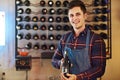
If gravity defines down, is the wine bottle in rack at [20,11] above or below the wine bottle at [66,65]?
above

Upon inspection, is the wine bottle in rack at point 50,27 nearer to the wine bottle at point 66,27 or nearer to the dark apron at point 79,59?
the wine bottle at point 66,27

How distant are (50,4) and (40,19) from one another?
0.36 m

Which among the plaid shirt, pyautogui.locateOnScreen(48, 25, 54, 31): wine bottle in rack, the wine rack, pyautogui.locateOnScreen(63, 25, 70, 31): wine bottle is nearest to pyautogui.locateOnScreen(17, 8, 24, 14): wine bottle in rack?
the wine rack

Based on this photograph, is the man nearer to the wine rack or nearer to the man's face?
the man's face

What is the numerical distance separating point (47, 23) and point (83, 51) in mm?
2921

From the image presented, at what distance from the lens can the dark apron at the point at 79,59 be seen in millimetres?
1832

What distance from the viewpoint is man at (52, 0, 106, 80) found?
1777mm

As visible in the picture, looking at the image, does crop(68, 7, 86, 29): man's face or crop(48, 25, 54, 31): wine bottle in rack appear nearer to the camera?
crop(68, 7, 86, 29): man's face

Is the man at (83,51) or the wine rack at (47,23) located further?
the wine rack at (47,23)

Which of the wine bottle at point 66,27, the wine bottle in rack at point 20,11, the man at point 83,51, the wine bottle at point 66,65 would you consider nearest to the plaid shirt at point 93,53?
the man at point 83,51

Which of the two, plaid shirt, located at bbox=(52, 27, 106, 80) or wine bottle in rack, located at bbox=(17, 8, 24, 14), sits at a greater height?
wine bottle in rack, located at bbox=(17, 8, 24, 14)

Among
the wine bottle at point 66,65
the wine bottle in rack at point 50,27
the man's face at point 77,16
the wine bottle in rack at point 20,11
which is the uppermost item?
the wine bottle in rack at point 20,11

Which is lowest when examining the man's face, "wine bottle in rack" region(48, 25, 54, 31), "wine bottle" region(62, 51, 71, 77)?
"wine bottle" region(62, 51, 71, 77)

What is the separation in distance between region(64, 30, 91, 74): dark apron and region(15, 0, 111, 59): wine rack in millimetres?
2621
